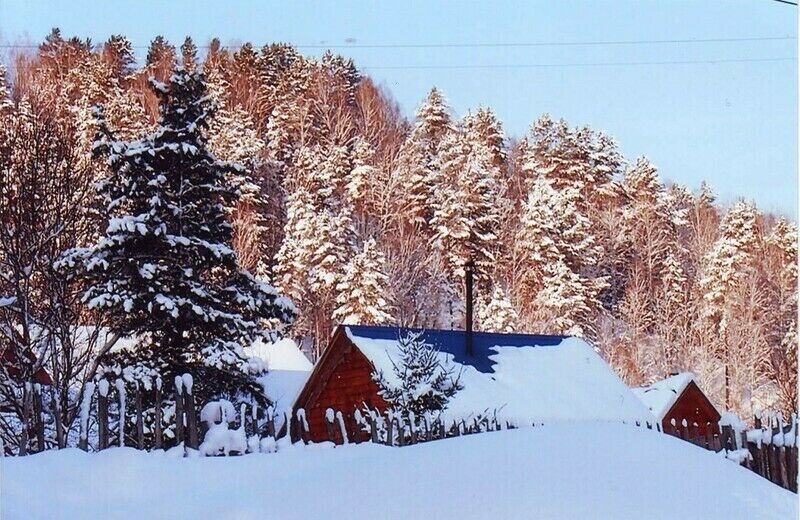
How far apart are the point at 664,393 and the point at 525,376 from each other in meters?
8.63

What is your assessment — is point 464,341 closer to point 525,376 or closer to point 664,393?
point 525,376

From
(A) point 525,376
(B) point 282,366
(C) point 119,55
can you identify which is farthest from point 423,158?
(A) point 525,376

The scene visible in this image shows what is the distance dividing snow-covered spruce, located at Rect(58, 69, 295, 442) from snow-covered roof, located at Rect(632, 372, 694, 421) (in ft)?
44.0

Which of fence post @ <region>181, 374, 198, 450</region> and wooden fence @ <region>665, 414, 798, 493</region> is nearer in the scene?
fence post @ <region>181, 374, 198, 450</region>

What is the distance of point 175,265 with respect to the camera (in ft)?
49.1

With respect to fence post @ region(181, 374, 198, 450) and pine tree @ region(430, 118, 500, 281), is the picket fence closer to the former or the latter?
fence post @ region(181, 374, 198, 450)

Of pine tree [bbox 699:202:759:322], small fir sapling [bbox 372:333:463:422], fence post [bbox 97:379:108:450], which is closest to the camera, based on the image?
fence post [bbox 97:379:108:450]

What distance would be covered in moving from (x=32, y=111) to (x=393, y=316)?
23653 millimetres

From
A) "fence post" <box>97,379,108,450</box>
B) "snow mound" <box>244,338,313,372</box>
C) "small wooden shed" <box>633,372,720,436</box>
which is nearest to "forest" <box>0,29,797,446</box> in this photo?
"snow mound" <box>244,338,313,372</box>

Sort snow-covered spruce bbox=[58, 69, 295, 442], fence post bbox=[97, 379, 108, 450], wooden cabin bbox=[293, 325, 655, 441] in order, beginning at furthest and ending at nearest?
1. wooden cabin bbox=[293, 325, 655, 441]
2. snow-covered spruce bbox=[58, 69, 295, 442]
3. fence post bbox=[97, 379, 108, 450]

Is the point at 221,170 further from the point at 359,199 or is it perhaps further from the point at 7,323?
the point at 359,199

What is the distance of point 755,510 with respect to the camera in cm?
461

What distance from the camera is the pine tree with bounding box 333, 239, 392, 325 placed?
111 feet

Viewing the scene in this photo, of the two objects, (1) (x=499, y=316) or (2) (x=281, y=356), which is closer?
(2) (x=281, y=356)
